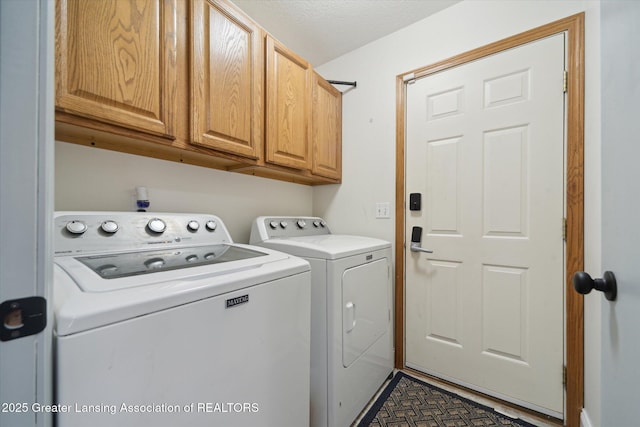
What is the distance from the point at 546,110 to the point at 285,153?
1540 mm

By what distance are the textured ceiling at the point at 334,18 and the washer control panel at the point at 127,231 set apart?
151cm

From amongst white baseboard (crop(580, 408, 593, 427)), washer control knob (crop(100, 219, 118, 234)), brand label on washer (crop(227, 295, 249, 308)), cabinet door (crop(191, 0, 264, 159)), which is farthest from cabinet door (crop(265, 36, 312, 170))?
white baseboard (crop(580, 408, 593, 427))

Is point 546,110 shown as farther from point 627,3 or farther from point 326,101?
point 326,101

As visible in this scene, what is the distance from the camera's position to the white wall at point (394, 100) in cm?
121

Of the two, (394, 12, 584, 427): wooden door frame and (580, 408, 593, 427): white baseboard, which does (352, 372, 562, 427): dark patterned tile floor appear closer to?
(580, 408, 593, 427): white baseboard

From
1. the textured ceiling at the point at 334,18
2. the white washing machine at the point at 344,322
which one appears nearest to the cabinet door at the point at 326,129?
the textured ceiling at the point at 334,18

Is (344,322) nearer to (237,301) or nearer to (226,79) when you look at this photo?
(237,301)

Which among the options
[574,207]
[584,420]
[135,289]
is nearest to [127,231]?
[135,289]

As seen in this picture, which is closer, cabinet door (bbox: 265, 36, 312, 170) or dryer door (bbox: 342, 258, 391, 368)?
dryer door (bbox: 342, 258, 391, 368)

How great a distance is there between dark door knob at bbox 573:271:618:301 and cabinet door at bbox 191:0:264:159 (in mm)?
1433

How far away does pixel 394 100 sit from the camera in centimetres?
189

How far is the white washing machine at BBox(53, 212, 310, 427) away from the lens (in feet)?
1.62

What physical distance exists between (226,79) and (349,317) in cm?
141

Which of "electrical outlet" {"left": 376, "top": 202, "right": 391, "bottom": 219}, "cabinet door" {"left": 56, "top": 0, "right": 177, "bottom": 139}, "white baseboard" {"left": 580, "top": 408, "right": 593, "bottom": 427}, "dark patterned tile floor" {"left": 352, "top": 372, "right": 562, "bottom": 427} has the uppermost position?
"cabinet door" {"left": 56, "top": 0, "right": 177, "bottom": 139}
